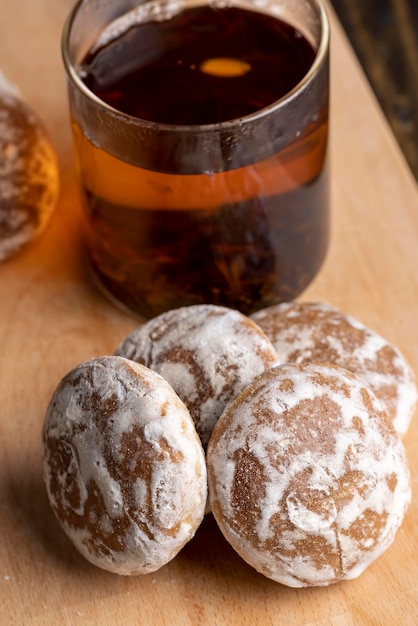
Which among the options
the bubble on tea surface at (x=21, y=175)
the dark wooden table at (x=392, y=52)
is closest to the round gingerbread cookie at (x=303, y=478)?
the bubble on tea surface at (x=21, y=175)

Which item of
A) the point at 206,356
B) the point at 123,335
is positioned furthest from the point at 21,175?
the point at 206,356

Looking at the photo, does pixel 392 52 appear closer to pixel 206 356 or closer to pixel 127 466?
pixel 206 356

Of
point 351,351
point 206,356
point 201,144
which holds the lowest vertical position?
point 351,351

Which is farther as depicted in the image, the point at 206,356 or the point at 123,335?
the point at 123,335

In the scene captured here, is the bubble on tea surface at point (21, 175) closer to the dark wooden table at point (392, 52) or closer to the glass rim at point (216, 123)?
the glass rim at point (216, 123)

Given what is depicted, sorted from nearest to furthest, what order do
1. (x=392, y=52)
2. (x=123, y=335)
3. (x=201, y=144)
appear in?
(x=201, y=144) → (x=123, y=335) → (x=392, y=52)

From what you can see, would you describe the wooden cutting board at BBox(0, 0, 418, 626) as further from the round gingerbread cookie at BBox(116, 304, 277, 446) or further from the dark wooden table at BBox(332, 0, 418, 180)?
the dark wooden table at BBox(332, 0, 418, 180)

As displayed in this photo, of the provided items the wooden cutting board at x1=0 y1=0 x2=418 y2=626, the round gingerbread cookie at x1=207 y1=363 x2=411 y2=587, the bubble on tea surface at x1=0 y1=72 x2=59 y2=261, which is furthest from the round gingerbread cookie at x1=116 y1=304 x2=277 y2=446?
the bubble on tea surface at x1=0 y1=72 x2=59 y2=261
